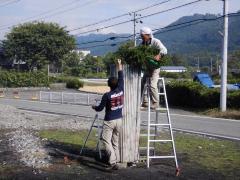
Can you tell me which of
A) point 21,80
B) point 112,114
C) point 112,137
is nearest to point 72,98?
point 112,137

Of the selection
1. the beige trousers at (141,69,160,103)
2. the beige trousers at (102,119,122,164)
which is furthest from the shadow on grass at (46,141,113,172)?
the beige trousers at (141,69,160,103)

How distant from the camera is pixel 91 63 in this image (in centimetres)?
14162

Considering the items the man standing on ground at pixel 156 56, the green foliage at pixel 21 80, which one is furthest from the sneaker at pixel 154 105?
the green foliage at pixel 21 80

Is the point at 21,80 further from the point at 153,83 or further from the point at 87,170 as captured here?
the point at 87,170

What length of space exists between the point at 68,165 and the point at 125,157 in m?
1.21

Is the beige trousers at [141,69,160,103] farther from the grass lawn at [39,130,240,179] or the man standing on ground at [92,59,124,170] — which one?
the grass lawn at [39,130,240,179]

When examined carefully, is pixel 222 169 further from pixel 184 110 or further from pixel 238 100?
pixel 184 110

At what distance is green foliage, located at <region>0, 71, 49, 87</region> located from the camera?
76.7 meters

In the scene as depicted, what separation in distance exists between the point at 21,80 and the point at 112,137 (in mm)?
67639

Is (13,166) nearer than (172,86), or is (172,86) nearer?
(13,166)

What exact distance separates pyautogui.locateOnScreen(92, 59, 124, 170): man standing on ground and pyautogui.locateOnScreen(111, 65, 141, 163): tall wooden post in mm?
169

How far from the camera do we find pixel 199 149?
1383 cm

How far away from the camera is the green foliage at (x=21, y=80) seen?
252 feet

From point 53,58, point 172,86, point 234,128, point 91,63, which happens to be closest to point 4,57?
point 53,58
